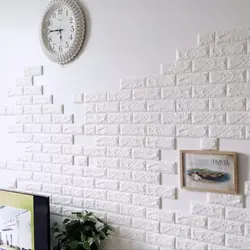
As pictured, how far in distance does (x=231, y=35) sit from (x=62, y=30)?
109cm

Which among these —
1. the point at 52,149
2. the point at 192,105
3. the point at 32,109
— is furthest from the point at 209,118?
the point at 32,109

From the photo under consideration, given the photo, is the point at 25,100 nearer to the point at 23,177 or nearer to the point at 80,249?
the point at 23,177

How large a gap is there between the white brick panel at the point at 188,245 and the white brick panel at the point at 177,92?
0.80 m

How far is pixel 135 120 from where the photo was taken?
6.08 feet

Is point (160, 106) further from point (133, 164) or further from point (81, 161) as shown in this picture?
point (81, 161)

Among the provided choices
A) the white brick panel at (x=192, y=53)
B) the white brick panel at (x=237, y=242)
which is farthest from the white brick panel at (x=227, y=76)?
the white brick panel at (x=237, y=242)

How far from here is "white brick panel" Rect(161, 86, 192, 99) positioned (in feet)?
5.58

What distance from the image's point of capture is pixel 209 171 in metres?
1.66

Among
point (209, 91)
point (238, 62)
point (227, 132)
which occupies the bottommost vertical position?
point (227, 132)

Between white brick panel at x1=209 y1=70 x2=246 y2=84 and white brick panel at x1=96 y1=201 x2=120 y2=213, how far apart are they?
3.11ft

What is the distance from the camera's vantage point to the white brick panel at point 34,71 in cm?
219

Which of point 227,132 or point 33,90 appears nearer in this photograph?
point 227,132

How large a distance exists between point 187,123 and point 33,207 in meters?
1.07

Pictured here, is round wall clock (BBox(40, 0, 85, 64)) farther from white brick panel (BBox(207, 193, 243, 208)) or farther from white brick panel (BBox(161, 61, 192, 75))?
white brick panel (BBox(207, 193, 243, 208))
